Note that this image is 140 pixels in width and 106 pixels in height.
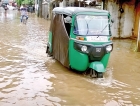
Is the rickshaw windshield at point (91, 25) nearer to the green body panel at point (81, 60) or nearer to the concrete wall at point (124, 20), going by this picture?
the green body panel at point (81, 60)

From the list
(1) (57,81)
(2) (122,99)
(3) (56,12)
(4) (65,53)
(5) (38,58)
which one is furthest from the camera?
(5) (38,58)

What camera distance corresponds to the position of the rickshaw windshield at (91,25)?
8.16 metres

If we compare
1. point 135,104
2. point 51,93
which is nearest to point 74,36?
point 51,93

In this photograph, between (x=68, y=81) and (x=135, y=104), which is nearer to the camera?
(x=135, y=104)

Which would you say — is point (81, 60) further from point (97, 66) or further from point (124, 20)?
point (124, 20)

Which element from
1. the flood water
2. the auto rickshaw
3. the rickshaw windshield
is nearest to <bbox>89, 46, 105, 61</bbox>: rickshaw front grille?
the auto rickshaw

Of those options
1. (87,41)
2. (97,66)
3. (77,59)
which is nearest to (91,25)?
(87,41)

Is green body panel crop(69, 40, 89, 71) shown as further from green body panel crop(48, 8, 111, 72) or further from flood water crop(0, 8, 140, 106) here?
flood water crop(0, 8, 140, 106)

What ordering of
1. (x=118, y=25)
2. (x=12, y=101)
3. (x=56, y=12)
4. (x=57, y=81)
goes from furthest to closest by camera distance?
(x=118, y=25), (x=56, y=12), (x=57, y=81), (x=12, y=101)

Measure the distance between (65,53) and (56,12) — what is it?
215cm

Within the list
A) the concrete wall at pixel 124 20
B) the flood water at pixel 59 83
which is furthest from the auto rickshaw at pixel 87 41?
the concrete wall at pixel 124 20

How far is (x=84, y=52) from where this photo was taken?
7.92 meters

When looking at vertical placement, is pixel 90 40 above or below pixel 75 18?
below

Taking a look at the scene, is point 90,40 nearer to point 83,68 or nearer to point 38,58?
point 83,68
